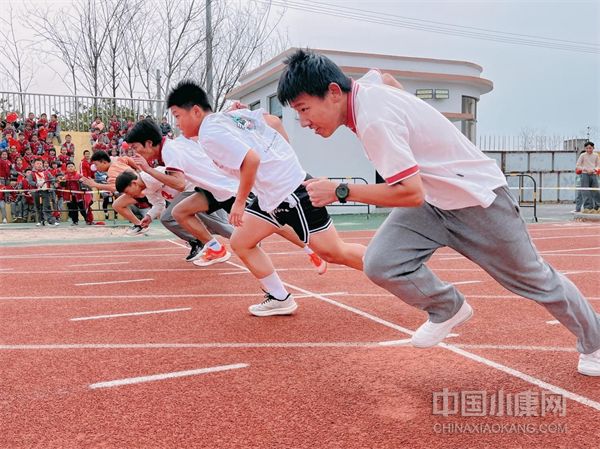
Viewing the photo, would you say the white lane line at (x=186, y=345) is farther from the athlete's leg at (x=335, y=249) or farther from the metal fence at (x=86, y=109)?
the metal fence at (x=86, y=109)

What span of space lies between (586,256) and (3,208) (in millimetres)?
14087

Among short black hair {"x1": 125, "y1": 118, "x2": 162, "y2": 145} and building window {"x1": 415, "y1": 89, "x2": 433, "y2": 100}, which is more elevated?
building window {"x1": 415, "y1": 89, "x2": 433, "y2": 100}

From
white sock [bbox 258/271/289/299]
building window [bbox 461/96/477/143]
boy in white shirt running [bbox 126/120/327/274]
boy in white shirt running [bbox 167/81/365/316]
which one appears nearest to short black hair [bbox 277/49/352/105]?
boy in white shirt running [bbox 167/81/365/316]

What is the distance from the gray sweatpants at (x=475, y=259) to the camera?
283 centimetres

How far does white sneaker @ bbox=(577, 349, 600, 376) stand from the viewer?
10.1 feet

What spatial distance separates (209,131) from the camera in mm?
4328

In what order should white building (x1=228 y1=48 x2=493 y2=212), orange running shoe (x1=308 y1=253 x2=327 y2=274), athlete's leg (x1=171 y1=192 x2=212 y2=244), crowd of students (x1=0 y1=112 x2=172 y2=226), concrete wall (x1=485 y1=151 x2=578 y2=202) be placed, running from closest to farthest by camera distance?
1. orange running shoe (x1=308 y1=253 x2=327 y2=274)
2. athlete's leg (x1=171 y1=192 x2=212 y2=244)
3. crowd of students (x1=0 y1=112 x2=172 y2=226)
4. white building (x1=228 y1=48 x2=493 y2=212)
5. concrete wall (x1=485 y1=151 x2=578 y2=202)

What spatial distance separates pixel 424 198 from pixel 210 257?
5.07 metres

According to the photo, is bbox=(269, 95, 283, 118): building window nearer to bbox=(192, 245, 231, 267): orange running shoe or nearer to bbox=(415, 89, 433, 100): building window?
bbox=(415, 89, 433, 100): building window

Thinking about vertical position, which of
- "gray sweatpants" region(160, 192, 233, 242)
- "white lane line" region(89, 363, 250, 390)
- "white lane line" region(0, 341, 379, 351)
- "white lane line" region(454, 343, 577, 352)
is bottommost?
"white lane line" region(0, 341, 379, 351)

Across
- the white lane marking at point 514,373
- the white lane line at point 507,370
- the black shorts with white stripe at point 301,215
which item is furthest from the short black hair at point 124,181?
the white lane marking at point 514,373

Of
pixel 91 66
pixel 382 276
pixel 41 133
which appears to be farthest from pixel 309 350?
pixel 91 66

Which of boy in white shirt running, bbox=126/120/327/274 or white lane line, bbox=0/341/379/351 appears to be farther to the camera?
boy in white shirt running, bbox=126/120/327/274

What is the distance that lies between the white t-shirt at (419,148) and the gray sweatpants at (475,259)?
11cm
